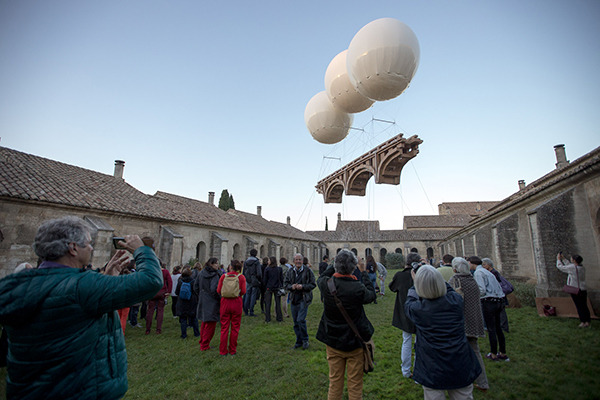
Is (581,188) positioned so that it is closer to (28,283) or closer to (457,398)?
(457,398)

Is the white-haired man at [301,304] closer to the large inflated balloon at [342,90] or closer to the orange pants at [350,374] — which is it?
the orange pants at [350,374]

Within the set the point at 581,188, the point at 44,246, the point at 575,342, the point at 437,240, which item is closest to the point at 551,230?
the point at 581,188

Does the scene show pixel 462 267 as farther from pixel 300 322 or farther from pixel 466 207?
pixel 466 207

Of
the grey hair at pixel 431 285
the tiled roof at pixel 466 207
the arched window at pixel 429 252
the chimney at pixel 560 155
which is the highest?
the tiled roof at pixel 466 207

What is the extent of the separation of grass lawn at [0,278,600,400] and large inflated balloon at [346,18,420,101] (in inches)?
204

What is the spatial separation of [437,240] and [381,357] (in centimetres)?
3777

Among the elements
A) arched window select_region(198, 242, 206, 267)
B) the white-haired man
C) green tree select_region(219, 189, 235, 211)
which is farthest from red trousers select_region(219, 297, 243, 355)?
green tree select_region(219, 189, 235, 211)

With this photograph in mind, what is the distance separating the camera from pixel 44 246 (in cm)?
156

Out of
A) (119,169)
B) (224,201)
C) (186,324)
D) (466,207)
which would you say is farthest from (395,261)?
(186,324)

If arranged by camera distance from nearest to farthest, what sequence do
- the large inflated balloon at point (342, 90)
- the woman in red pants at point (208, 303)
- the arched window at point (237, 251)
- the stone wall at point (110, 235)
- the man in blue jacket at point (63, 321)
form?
the man in blue jacket at point (63, 321) → the woman in red pants at point (208, 303) → the large inflated balloon at point (342, 90) → the stone wall at point (110, 235) → the arched window at point (237, 251)

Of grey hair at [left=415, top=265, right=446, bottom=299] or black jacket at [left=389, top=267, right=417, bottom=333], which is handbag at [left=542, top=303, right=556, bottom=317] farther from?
grey hair at [left=415, top=265, right=446, bottom=299]

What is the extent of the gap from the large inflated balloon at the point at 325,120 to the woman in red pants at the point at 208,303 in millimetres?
4206

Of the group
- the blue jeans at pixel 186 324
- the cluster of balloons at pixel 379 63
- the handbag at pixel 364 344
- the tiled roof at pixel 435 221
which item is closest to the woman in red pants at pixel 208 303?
the blue jeans at pixel 186 324

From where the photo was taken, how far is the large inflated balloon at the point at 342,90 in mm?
6145
